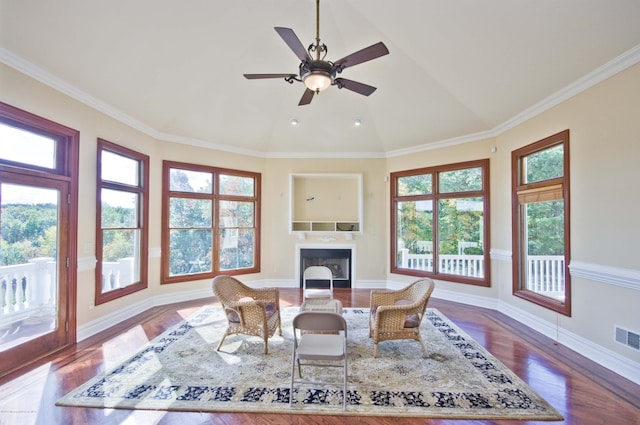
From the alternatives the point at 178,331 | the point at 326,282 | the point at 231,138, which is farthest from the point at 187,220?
the point at 326,282

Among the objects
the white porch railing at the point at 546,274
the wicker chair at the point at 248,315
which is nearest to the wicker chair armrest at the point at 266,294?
the wicker chair at the point at 248,315

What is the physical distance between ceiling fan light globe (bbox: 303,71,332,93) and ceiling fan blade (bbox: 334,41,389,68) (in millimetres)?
179

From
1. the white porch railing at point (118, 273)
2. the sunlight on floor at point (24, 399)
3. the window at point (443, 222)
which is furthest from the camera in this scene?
the window at point (443, 222)

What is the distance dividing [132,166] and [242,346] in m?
3.46

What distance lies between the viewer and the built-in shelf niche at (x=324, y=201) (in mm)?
6492

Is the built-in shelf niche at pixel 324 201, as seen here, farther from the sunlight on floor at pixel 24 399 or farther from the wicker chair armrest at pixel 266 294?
the sunlight on floor at pixel 24 399

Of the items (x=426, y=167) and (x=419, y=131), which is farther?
(x=426, y=167)

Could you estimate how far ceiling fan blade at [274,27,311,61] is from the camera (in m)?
2.26

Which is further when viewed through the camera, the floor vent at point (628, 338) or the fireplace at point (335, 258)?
the fireplace at point (335, 258)

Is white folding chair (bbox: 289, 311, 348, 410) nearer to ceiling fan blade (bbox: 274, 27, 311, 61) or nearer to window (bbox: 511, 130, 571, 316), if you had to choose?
ceiling fan blade (bbox: 274, 27, 311, 61)

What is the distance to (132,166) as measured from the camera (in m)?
4.65

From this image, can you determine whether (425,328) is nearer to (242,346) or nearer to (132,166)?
(242,346)

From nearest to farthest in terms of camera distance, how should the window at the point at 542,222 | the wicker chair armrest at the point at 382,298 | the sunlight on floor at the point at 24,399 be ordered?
the sunlight on floor at the point at 24,399, the window at the point at 542,222, the wicker chair armrest at the point at 382,298

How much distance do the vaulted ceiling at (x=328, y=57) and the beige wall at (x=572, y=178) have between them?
0.19 metres
